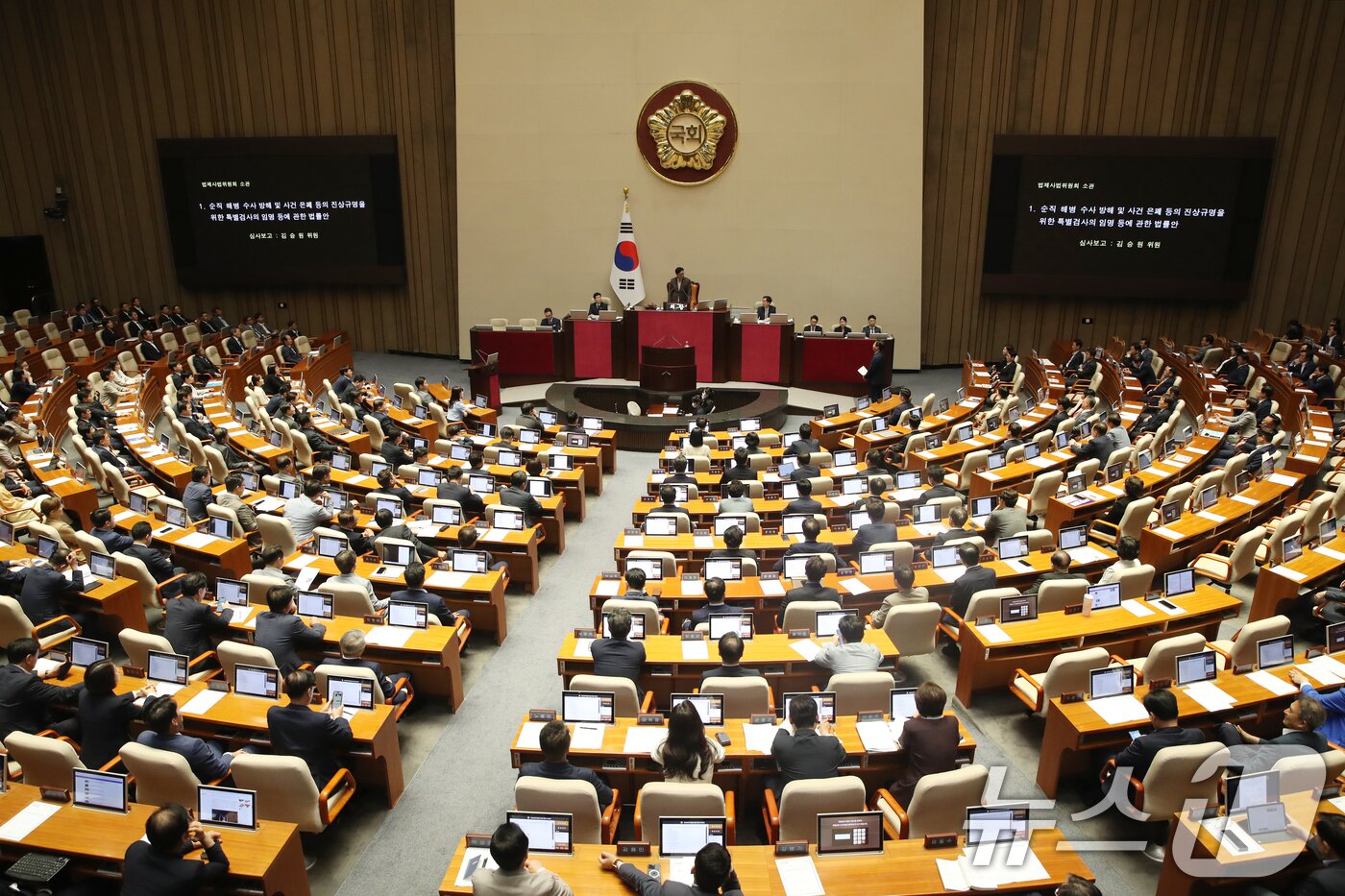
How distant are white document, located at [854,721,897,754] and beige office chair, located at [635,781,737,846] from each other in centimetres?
108

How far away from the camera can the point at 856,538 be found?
8.40 meters

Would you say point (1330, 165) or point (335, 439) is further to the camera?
point (1330, 165)

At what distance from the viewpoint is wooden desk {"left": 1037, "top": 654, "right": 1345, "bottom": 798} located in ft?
17.9

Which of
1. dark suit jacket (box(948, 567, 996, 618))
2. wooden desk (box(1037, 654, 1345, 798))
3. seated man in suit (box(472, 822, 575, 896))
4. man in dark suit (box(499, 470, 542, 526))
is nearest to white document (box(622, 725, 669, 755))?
seated man in suit (box(472, 822, 575, 896))

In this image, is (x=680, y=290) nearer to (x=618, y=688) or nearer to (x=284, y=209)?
(x=284, y=209)

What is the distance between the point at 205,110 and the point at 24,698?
59.5ft

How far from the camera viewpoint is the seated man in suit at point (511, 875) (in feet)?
12.4

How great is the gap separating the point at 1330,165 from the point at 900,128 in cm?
838

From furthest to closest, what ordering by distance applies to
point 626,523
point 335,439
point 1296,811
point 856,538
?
point 335,439 → point 626,523 → point 856,538 → point 1296,811

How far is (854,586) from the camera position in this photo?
→ 7355mm

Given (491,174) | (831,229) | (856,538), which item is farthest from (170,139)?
(856,538)

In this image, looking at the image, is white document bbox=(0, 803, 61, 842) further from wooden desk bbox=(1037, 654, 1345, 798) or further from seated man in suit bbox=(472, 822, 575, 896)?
wooden desk bbox=(1037, 654, 1345, 798)

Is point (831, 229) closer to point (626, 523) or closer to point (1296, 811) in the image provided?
point (626, 523)

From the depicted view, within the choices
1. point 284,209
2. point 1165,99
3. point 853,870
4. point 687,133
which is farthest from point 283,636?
point 1165,99
